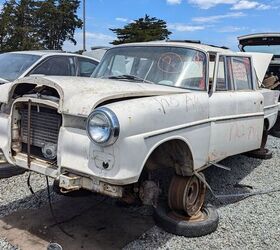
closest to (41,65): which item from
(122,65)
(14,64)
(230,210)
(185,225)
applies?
(14,64)

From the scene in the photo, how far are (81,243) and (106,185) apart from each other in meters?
0.88

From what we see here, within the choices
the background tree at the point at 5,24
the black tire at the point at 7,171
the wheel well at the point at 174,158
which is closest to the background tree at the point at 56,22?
the background tree at the point at 5,24

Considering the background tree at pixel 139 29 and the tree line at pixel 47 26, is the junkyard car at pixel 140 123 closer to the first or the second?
the tree line at pixel 47 26

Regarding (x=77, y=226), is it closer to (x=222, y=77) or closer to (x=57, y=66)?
(x=222, y=77)

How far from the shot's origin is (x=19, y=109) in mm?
3918

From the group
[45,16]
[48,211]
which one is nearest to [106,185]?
[48,211]

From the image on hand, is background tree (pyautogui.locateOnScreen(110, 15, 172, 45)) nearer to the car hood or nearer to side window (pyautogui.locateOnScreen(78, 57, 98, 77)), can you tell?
side window (pyautogui.locateOnScreen(78, 57, 98, 77))

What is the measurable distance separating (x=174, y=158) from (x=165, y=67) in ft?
3.62

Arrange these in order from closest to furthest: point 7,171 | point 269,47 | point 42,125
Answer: point 42,125, point 7,171, point 269,47

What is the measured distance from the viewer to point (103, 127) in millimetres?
3119

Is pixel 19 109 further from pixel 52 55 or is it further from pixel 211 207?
pixel 52 55

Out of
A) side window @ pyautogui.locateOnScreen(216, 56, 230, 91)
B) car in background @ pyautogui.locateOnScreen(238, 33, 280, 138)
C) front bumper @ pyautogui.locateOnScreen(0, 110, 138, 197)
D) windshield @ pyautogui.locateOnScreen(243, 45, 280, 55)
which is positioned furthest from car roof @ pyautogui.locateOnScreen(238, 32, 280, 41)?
front bumper @ pyautogui.locateOnScreen(0, 110, 138, 197)

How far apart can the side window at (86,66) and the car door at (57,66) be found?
0.65 feet

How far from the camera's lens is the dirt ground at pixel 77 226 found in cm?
382
